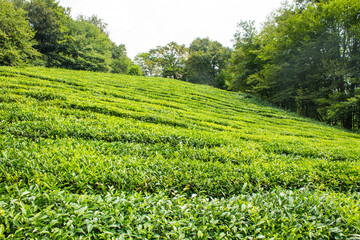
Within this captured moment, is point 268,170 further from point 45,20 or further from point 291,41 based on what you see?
point 45,20

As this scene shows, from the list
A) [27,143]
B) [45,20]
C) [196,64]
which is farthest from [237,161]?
[196,64]

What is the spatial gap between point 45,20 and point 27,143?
36216 millimetres

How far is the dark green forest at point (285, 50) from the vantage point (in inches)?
707

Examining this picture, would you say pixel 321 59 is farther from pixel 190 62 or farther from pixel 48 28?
pixel 48 28

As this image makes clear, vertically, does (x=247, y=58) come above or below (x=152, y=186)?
above

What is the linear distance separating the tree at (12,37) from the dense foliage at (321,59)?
31998 mm

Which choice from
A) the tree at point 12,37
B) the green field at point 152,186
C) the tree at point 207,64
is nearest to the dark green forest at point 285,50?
the tree at point 12,37

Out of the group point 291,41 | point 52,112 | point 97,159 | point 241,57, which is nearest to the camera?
point 97,159

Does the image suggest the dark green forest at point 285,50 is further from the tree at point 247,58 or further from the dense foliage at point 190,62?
the dense foliage at point 190,62

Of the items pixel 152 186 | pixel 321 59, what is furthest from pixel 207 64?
pixel 152 186

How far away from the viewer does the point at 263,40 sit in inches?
1148

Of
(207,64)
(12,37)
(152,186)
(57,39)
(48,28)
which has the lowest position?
(152,186)

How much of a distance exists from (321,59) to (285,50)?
14.7 ft

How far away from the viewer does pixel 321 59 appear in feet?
65.2
